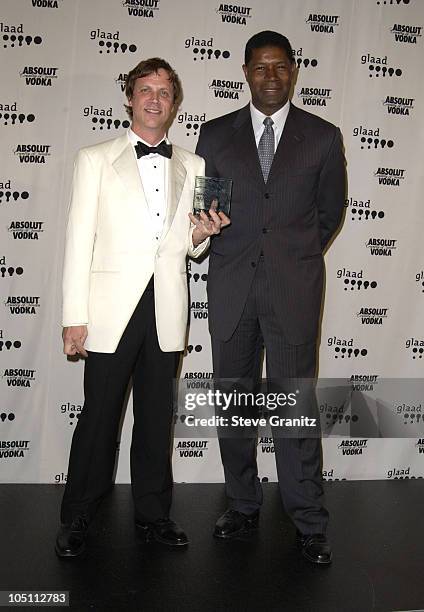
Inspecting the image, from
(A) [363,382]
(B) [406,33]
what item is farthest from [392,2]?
(A) [363,382]

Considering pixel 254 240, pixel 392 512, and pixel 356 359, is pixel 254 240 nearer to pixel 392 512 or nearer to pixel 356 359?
pixel 356 359

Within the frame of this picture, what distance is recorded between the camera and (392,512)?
3486mm

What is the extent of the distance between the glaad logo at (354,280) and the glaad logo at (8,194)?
1.71m

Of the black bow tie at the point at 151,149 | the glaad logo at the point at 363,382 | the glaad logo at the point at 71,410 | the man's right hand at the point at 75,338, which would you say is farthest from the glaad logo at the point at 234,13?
the glaad logo at the point at 71,410

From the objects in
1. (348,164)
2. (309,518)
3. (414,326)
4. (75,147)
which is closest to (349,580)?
(309,518)

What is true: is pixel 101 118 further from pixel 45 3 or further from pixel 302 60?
pixel 302 60

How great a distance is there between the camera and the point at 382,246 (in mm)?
3910

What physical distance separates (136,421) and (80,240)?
31.8 inches

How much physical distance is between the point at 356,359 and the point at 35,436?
1771 millimetres

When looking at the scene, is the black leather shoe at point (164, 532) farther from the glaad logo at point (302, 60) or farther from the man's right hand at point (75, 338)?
the glaad logo at point (302, 60)

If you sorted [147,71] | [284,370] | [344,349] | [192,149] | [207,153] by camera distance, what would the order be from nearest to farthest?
[147,71], [284,370], [207,153], [192,149], [344,349]

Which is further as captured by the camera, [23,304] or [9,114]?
[23,304]

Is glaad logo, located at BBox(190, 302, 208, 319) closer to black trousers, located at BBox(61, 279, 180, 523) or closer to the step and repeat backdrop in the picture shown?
the step and repeat backdrop

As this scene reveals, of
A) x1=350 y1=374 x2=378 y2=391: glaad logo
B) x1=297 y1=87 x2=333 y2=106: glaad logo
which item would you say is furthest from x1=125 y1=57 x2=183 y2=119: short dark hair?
x1=350 y1=374 x2=378 y2=391: glaad logo
